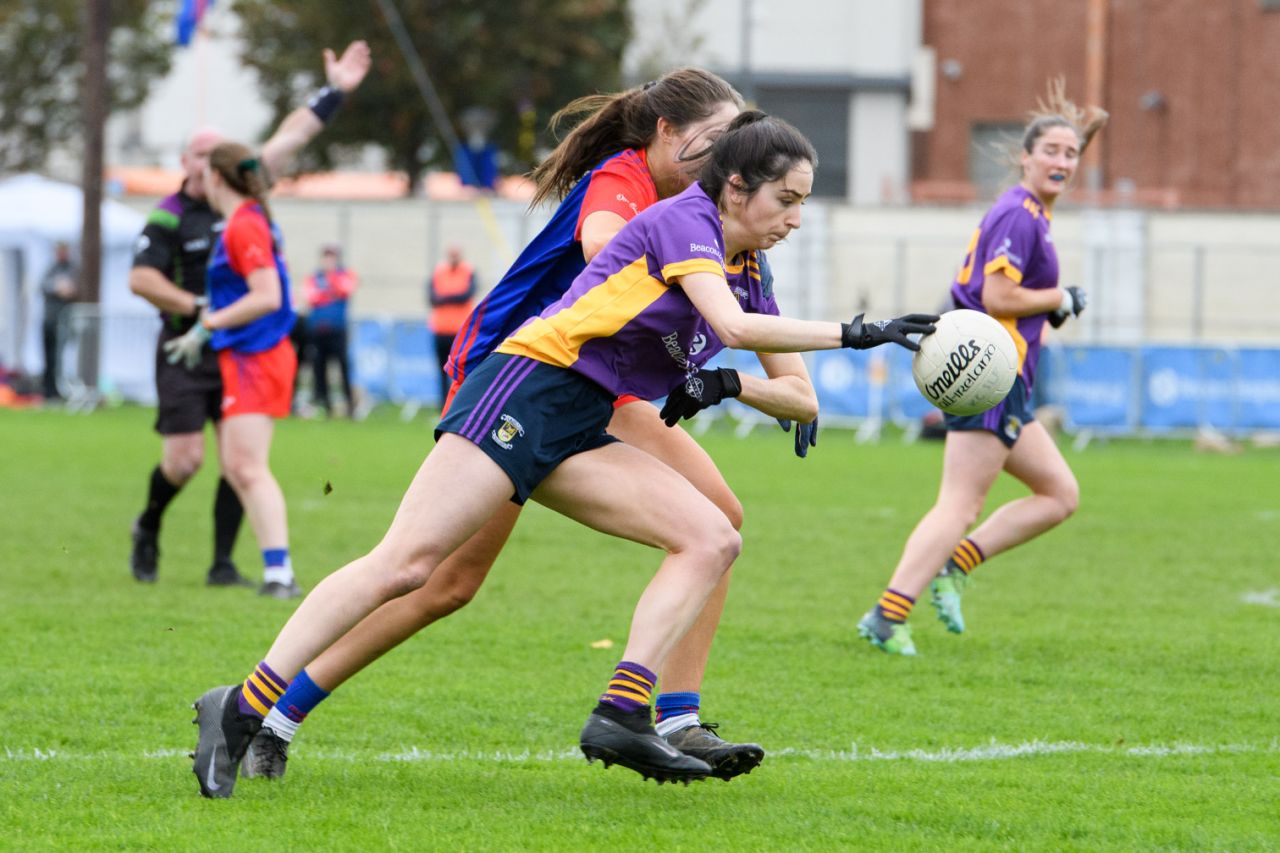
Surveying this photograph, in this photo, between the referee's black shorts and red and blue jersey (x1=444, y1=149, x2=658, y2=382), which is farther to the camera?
the referee's black shorts

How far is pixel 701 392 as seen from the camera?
4.70m

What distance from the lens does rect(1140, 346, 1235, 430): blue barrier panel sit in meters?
20.6

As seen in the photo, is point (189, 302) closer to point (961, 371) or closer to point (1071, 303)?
point (1071, 303)

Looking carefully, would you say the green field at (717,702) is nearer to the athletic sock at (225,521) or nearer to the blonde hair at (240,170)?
the athletic sock at (225,521)

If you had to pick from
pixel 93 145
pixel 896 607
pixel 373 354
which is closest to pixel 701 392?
pixel 896 607

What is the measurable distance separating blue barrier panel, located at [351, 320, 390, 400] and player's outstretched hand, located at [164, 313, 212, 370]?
610 inches

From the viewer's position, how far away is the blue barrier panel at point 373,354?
2447cm

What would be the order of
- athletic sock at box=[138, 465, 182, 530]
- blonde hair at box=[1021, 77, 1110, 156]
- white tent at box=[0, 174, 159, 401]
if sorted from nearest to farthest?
blonde hair at box=[1021, 77, 1110, 156] → athletic sock at box=[138, 465, 182, 530] → white tent at box=[0, 174, 159, 401]

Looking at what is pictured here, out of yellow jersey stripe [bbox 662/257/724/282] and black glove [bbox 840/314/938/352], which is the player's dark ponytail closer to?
yellow jersey stripe [bbox 662/257/724/282]

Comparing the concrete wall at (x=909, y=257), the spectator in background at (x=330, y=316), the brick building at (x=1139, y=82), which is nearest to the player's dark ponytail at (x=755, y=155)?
the spectator in background at (x=330, y=316)

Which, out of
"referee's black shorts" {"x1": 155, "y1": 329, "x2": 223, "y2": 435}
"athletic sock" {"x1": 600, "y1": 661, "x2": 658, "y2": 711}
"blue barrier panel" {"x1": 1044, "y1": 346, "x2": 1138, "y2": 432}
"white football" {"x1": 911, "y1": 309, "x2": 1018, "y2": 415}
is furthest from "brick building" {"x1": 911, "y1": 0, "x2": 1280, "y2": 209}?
"athletic sock" {"x1": 600, "y1": 661, "x2": 658, "y2": 711}

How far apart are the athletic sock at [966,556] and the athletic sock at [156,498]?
3.84m

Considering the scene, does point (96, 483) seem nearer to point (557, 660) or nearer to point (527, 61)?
point (557, 660)

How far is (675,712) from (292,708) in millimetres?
1029
